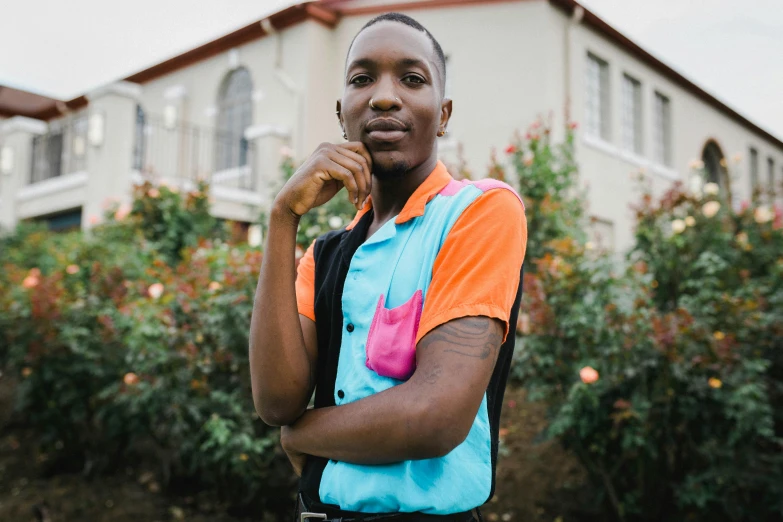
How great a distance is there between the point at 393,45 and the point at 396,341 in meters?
0.69

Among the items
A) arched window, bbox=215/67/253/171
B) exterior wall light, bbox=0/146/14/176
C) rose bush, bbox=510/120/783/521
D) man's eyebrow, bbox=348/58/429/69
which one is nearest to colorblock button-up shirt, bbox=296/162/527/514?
man's eyebrow, bbox=348/58/429/69

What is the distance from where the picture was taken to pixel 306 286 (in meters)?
1.75

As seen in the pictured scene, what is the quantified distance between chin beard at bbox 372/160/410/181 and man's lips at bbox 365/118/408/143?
56mm

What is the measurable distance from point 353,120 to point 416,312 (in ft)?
1.64

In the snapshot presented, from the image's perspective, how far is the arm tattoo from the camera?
1312 millimetres

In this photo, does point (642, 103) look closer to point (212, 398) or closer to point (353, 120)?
point (212, 398)

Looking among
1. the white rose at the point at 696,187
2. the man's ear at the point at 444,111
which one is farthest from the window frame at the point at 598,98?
the man's ear at the point at 444,111

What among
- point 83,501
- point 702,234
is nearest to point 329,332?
point 83,501

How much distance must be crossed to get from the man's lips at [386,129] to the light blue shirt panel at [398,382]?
6.9 inches

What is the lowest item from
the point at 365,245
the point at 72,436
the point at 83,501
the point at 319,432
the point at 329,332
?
the point at 83,501

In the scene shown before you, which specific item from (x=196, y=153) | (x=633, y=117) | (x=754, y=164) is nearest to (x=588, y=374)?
(x=633, y=117)

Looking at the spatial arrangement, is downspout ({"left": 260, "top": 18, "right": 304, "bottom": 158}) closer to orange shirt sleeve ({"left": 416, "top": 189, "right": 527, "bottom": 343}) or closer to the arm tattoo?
orange shirt sleeve ({"left": 416, "top": 189, "right": 527, "bottom": 343})

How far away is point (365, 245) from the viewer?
157cm

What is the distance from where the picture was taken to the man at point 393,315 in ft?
4.33
